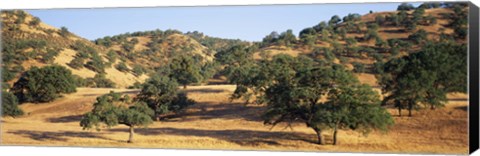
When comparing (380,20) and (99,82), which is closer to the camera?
(380,20)

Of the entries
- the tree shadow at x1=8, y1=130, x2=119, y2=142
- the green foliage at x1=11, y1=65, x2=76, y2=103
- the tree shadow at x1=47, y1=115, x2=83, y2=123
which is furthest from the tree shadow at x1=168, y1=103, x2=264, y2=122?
the green foliage at x1=11, y1=65, x2=76, y2=103

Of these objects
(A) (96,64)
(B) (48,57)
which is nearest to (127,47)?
(A) (96,64)

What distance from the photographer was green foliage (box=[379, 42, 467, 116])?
1902 cm

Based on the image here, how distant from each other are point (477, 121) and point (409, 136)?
14.7 feet

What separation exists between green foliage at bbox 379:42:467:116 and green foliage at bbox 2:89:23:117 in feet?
56.1

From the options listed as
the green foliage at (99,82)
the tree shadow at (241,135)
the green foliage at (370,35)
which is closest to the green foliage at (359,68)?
the green foliage at (370,35)

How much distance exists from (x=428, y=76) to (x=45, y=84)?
78.5ft

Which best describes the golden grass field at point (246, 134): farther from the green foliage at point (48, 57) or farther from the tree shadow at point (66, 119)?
the green foliage at point (48, 57)

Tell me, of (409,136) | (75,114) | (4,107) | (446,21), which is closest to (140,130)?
(4,107)

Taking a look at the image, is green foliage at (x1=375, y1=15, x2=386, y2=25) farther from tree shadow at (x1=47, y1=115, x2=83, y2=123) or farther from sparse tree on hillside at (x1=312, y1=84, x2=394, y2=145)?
tree shadow at (x1=47, y1=115, x2=83, y2=123)

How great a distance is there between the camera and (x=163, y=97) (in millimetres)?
33875

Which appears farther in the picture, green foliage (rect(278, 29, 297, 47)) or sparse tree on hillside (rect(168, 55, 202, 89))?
green foliage (rect(278, 29, 297, 47))

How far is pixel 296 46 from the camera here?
182ft

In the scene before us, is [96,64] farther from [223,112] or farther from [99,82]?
[223,112]
